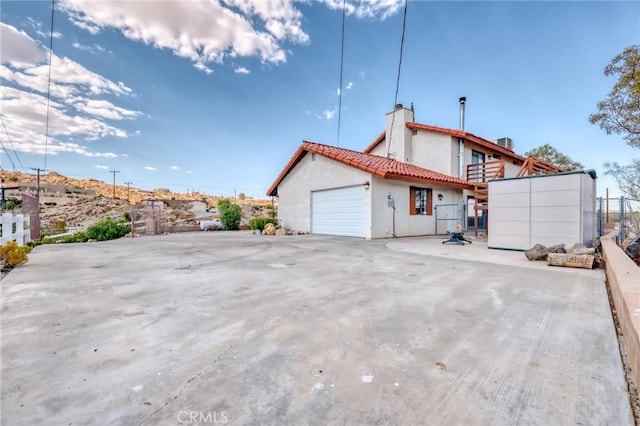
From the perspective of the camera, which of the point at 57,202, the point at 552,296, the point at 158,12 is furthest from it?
the point at 57,202

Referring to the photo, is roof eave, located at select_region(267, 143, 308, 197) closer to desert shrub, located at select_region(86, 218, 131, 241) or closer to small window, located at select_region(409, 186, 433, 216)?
small window, located at select_region(409, 186, 433, 216)

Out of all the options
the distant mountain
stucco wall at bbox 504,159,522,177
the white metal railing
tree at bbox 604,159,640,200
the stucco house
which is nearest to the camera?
the white metal railing

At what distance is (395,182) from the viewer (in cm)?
1221

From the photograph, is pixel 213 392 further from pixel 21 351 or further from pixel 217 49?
pixel 217 49

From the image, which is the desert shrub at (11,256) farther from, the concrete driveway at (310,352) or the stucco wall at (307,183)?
the stucco wall at (307,183)

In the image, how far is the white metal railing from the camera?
7441 mm

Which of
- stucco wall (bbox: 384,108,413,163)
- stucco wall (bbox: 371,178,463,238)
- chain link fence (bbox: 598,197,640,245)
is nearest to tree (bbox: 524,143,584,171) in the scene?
stucco wall (bbox: 384,108,413,163)

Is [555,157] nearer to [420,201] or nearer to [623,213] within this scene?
[623,213]

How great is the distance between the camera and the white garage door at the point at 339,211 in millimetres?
12117

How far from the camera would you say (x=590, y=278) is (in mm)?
4754

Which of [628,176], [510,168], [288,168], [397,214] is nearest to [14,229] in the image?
[288,168]

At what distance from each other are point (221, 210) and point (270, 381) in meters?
17.5

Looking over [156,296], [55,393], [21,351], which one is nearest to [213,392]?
[55,393]

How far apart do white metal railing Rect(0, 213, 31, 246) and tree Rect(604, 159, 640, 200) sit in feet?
67.6
